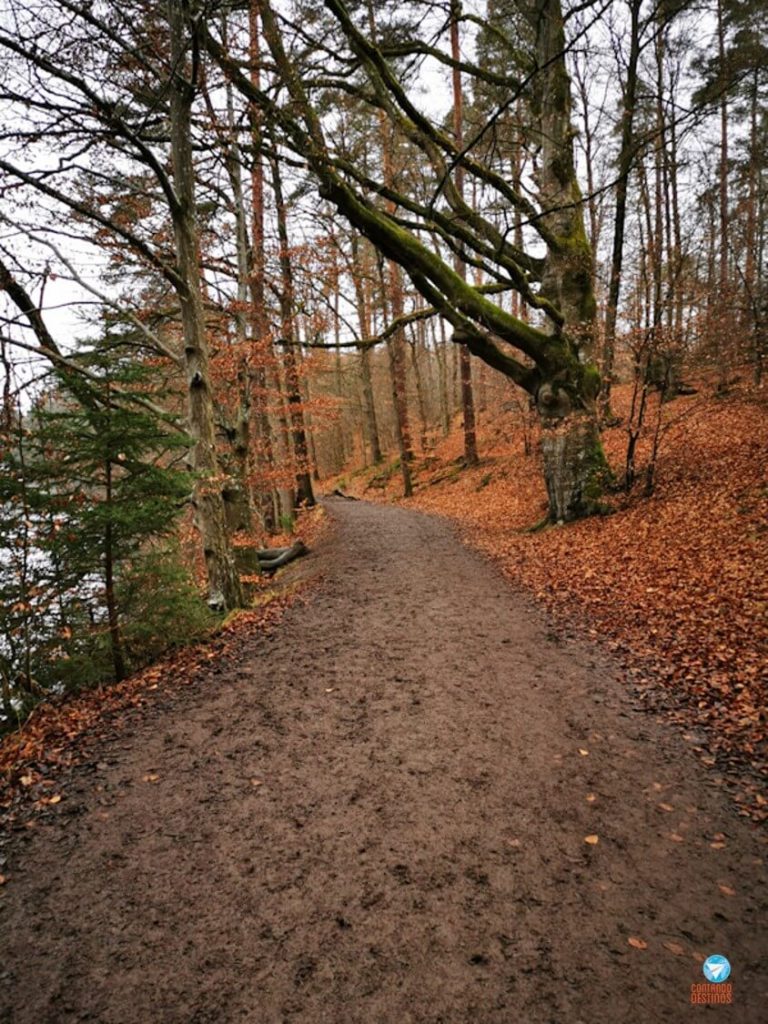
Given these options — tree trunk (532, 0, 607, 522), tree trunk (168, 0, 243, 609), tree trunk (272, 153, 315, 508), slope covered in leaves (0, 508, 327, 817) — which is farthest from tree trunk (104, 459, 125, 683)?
tree trunk (532, 0, 607, 522)

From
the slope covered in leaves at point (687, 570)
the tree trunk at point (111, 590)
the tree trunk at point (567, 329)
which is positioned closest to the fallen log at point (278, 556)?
the slope covered in leaves at point (687, 570)

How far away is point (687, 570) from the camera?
248 inches

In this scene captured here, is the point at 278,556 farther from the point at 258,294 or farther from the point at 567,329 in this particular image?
the point at 567,329

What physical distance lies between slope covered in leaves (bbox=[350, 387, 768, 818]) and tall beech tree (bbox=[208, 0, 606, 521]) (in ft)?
Result: 4.99

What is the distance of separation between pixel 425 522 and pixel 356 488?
42.3 ft

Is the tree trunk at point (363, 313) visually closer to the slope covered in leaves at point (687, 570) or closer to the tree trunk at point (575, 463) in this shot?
the tree trunk at point (575, 463)

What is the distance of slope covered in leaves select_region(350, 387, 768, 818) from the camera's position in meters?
4.04

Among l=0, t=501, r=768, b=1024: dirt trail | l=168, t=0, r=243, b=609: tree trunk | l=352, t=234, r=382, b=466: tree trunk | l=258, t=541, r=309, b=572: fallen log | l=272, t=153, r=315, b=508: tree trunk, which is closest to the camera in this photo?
l=0, t=501, r=768, b=1024: dirt trail

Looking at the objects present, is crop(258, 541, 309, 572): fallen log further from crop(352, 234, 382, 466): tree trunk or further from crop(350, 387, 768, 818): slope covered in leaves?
crop(352, 234, 382, 466): tree trunk

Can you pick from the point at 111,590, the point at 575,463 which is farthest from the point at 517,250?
the point at 111,590

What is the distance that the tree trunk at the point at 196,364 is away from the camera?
6.38m

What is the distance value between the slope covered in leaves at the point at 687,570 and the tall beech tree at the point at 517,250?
1521 millimetres

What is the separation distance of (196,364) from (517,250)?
719 cm

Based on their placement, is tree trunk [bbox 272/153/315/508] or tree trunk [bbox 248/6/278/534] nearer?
tree trunk [bbox 248/6/278/534]
